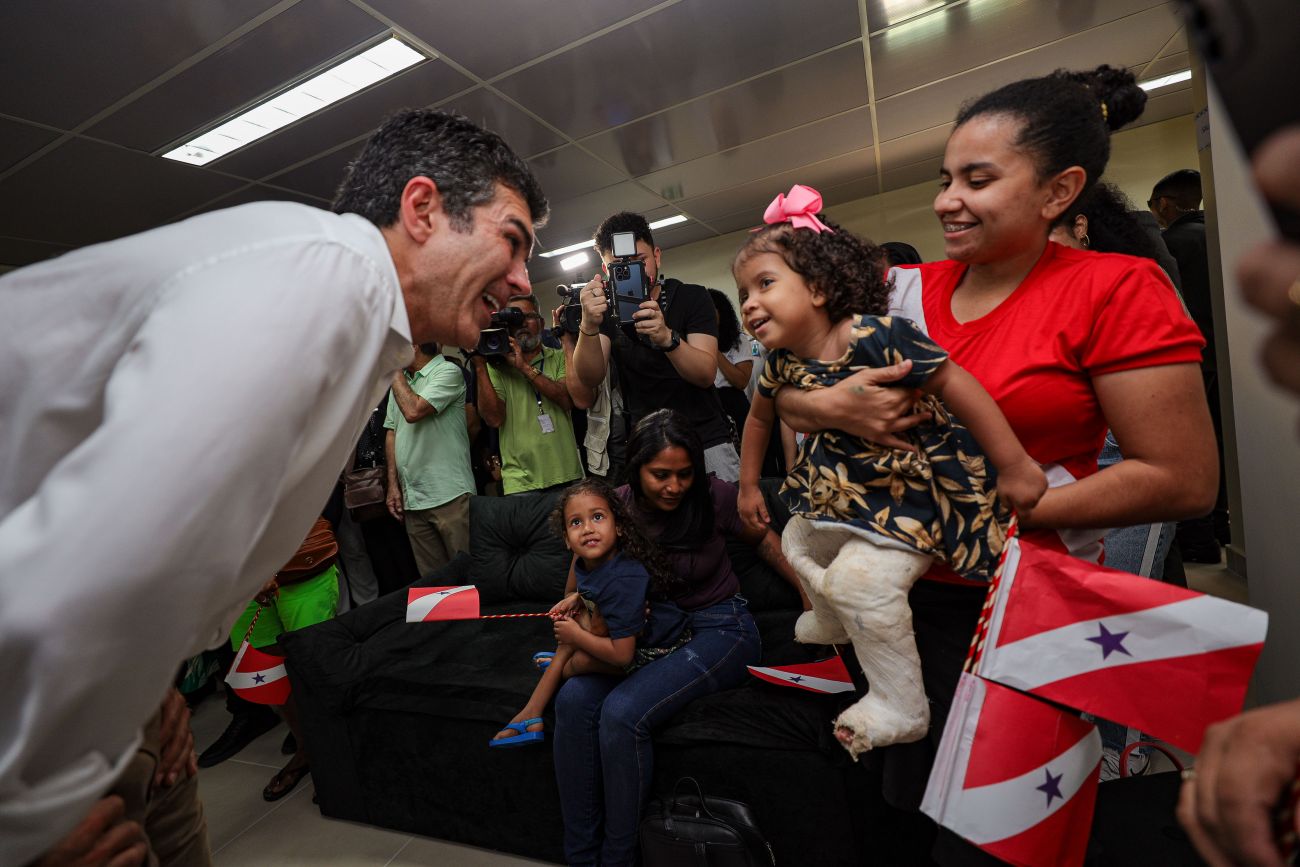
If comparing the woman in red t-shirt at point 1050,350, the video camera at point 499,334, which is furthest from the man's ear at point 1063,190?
the video camera at point 499,334

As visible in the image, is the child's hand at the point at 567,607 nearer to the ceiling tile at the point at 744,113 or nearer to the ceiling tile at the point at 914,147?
the ceiling tile at the point at 744,113

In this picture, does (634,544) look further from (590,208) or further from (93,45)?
(590,208)

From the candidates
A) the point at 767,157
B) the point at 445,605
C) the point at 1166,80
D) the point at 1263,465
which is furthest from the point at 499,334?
the point at 1166,80

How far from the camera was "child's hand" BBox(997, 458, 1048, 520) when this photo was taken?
33.9 inches

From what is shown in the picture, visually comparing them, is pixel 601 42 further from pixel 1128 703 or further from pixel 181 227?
pixel 1128 703

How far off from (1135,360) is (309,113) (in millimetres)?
3749

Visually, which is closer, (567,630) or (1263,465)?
(1263,465)

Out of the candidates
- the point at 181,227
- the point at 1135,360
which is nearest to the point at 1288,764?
the point at 1135,360

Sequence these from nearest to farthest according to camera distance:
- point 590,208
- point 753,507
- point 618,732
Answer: point 753,507, point 618,732, point 590,208

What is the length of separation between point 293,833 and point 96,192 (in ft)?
12.4

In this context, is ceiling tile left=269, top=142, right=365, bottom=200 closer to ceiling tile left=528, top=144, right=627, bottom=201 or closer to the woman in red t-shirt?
ceiling tile left=528, top=144, right=627, bottom=201

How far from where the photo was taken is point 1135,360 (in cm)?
82

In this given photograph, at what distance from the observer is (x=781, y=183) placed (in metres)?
5.58

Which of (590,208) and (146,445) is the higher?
(590,208)
